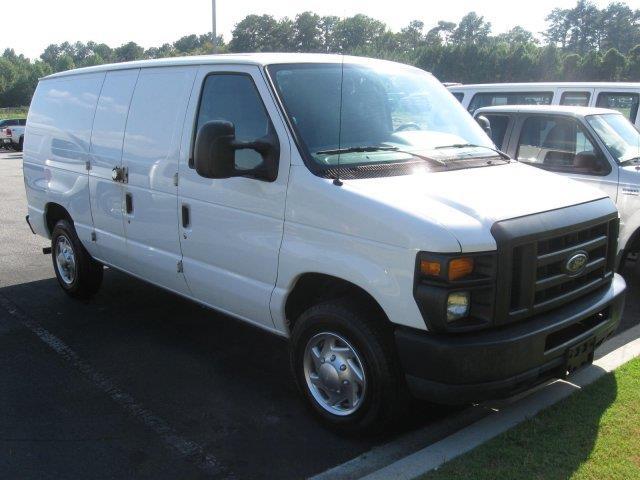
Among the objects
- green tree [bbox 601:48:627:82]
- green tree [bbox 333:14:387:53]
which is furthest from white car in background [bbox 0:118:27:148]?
green tree [bbox 601:48:627:82]

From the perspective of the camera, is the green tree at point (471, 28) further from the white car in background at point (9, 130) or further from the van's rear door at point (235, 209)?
the van's rear door at point (235, 209)

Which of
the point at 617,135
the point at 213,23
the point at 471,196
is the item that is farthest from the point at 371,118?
the point at 213,23

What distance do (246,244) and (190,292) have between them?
91 cm

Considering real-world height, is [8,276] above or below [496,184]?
below

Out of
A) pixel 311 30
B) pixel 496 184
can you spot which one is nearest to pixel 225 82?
pixel 496 184

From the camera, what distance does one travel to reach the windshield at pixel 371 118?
3961 mm

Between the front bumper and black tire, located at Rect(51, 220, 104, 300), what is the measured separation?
4071 mm

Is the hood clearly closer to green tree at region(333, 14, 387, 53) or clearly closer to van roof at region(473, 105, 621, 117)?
green tree at region(333, 14, 387, 53)

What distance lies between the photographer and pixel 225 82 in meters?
4.43

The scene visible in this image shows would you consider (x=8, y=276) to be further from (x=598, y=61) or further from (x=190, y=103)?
(x=598, y=61)

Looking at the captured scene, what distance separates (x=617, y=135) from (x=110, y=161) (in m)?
5.14

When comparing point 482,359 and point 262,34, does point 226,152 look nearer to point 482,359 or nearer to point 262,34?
point 482,359

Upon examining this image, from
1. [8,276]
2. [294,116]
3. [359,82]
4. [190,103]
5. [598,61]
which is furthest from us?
[598,61]

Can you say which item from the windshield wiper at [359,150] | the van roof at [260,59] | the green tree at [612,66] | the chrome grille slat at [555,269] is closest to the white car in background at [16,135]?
the van roof at [260,59]
